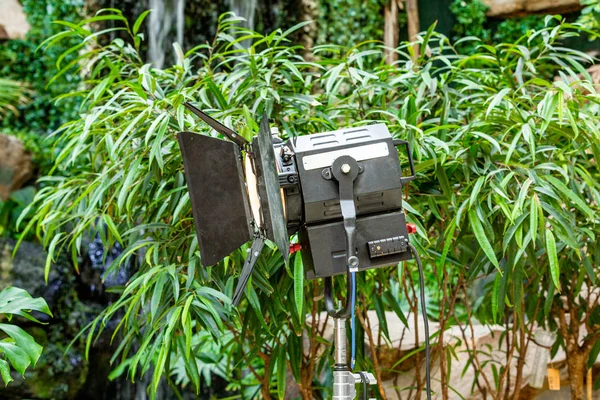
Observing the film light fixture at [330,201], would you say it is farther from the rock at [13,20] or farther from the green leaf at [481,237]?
the rock at [13,20]

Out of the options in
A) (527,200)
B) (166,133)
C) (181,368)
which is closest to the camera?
(527,200)

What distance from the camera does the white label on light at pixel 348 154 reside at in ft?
3.95

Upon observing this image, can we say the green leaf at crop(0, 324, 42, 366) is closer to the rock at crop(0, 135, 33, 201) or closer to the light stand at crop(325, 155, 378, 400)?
the light stand at crop(325, 155, 378, 400)

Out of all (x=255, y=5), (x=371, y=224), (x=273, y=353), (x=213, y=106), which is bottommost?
(x=273, y=353)

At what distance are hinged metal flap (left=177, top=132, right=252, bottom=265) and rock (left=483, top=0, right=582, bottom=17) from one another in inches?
198

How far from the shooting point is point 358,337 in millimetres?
2115

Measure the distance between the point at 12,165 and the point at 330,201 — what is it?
445cm

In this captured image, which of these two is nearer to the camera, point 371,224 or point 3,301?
point 371,224

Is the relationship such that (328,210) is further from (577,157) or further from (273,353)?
(577,157)

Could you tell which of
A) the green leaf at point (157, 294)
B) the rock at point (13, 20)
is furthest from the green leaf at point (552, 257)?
the rock at point (13, 20)

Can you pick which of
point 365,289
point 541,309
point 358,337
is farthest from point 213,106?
point 541,309

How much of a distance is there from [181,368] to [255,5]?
3225 mm

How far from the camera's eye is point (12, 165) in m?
5.06

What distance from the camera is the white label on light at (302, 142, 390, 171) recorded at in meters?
1.20
